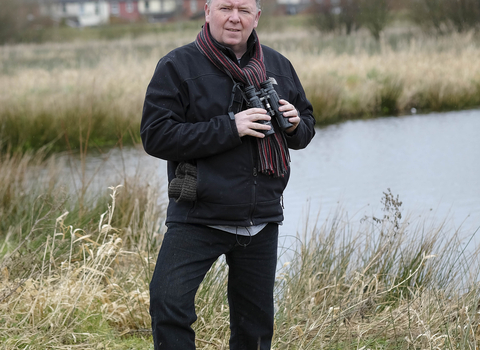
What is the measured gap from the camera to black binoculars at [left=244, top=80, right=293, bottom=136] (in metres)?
2.17

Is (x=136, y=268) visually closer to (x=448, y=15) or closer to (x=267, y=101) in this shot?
(x=267, y=101)

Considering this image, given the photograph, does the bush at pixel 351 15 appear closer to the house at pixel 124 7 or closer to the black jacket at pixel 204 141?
the black jacket at pixel 204 141

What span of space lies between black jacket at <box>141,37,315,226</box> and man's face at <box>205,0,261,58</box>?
0.05 metres

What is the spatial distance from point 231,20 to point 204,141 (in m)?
0.43

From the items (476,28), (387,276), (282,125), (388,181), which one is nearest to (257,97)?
(282,125)

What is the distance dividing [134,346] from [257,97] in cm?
143

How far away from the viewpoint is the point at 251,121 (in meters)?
2.13

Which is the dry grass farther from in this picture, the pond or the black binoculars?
the black binoculars

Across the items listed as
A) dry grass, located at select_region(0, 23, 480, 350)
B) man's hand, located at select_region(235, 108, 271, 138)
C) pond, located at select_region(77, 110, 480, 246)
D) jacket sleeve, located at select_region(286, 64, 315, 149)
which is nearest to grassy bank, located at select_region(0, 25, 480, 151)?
dry grass, located at select_region(0, 23, 480, 350)

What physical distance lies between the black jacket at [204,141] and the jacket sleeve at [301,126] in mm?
176

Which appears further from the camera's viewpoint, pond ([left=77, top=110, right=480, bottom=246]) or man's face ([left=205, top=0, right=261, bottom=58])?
pond ([left=77, top=110, right=480, bottom=246])

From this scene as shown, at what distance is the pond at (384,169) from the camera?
18.7 ft

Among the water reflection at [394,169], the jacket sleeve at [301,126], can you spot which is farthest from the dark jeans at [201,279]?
the water reflection at [394,169]

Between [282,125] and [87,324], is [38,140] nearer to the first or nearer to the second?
[87,324]
